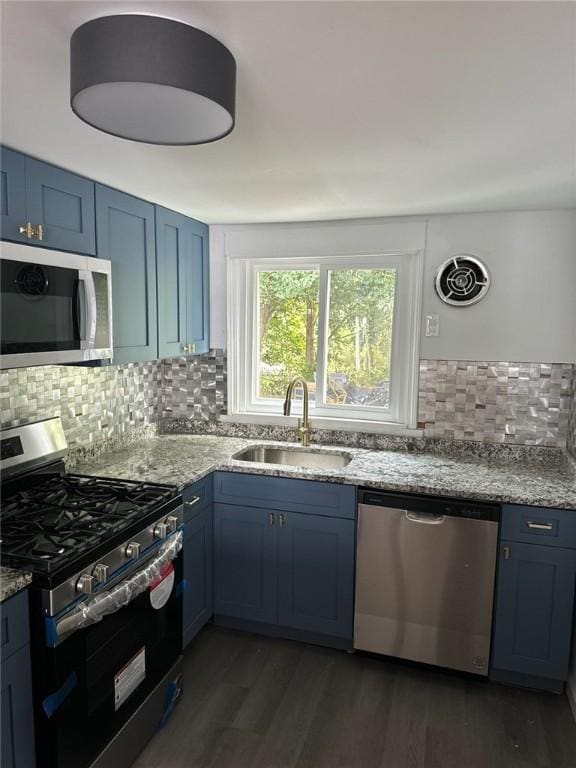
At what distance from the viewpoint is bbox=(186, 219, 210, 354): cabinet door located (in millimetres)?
3084

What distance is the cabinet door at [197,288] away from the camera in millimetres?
3084

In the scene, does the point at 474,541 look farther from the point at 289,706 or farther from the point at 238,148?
the point at 238,148

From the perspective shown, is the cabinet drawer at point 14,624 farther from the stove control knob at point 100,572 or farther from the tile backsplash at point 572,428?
the tile backsplash at point 572,428

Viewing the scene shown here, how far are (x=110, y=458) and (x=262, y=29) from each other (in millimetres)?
2249

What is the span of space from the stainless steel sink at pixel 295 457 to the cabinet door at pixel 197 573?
495 mm

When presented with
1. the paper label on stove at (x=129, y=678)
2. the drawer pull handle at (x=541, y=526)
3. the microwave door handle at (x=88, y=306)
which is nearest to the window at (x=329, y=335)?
the drawer pull handle at (x=541, y=526)

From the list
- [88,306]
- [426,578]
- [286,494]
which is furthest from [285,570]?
[88,306]

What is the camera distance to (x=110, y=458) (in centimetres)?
280

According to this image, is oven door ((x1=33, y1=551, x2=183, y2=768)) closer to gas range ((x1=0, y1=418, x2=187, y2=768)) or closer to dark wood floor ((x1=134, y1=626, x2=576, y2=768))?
gas range ((x1=0, y1=418, x2=187, y2=768))

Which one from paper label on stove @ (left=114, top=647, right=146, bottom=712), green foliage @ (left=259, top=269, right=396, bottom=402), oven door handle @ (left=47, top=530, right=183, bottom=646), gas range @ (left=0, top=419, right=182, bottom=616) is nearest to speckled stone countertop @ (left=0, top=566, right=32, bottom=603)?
gas range @ (left=0, top=419, right=182, bottom=616)

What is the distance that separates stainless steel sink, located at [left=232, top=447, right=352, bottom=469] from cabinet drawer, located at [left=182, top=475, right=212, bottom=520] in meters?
0.35

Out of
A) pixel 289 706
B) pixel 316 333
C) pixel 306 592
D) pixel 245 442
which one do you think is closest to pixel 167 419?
pixel 245 442

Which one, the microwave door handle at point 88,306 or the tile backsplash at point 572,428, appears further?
the tile backsplash at point 572,428

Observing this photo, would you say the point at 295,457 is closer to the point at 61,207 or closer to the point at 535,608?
the point at 535,608
